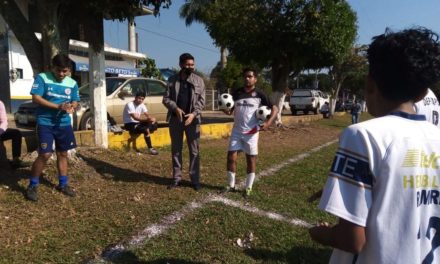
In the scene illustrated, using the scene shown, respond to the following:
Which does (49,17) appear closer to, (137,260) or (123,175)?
(123,175)

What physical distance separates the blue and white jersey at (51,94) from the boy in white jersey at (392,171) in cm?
459

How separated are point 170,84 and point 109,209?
2012 mm

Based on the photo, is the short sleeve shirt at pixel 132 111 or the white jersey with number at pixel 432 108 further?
the short sleeve shirt at pixel 132 111

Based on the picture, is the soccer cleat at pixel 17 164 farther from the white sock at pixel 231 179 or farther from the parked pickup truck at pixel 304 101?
the parked pickup truck at pixel 304 101

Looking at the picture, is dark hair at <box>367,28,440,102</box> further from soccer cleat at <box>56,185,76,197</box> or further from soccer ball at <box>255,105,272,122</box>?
soccer cleat at <box>56,185,76,197</box>

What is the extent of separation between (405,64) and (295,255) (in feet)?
10.0

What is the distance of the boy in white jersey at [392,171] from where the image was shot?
1456 mm

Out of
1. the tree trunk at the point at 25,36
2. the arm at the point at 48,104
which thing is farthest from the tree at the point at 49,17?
the arm at the point at 48,104

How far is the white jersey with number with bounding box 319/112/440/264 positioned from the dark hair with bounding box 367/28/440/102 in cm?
9

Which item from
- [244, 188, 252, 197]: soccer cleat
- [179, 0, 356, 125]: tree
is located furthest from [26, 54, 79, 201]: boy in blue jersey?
[179, 0, 356, 125]: tree

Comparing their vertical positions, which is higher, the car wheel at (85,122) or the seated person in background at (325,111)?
the car wheel at (85,122)

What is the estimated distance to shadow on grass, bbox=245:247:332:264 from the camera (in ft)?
13.5

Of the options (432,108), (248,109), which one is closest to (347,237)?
(432,108)

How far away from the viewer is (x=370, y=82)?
159cm
